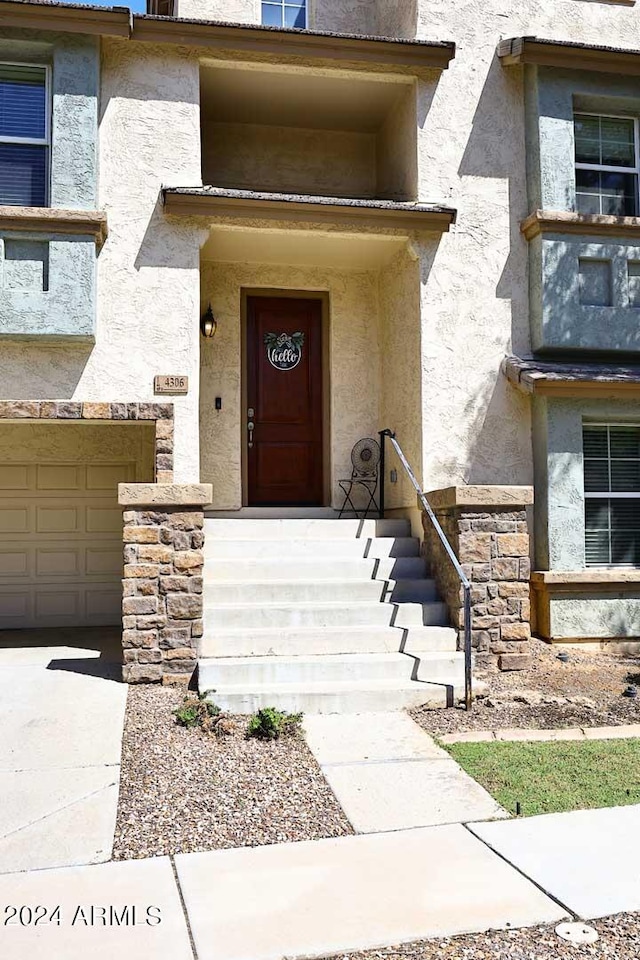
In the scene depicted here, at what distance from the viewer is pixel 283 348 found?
1004 centimetres

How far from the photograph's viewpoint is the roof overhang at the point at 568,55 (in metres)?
8.95

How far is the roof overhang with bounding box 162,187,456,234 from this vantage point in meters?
8.32

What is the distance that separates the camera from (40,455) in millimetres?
10320

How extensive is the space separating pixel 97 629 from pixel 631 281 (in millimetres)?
7179

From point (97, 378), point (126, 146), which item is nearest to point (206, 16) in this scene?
point (126, 146)

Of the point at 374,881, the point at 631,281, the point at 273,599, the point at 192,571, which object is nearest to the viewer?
the point at 374,881

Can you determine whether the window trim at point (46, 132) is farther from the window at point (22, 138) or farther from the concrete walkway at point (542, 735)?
the concrete walkway at point (542, 735)

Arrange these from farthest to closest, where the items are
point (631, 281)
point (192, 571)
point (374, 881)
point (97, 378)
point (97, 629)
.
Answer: point (97, 629)
point (631, 281)
point (97, 378)
point (192, 571)
point (374, 881)

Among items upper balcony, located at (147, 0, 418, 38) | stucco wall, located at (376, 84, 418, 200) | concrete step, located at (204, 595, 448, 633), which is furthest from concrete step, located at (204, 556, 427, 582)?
upper balcony, located at (147, 0, 418, 38)

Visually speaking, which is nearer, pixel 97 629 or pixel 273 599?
pixel 273 599

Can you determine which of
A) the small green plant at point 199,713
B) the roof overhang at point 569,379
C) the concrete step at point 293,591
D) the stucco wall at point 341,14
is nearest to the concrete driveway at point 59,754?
the small green plant at point 199,713

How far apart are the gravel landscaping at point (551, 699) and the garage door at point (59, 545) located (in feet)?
16.8

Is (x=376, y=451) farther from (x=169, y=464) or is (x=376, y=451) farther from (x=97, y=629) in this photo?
(x=97, y=629)

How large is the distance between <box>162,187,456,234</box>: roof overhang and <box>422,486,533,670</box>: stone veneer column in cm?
299
